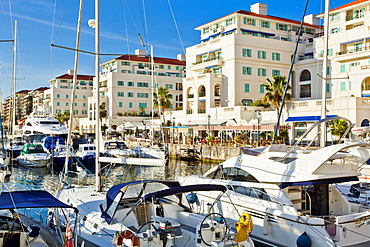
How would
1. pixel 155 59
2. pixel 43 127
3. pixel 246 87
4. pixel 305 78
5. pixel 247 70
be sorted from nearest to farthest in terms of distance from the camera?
pixel 43 127 < pixel 246 87 < pixel 247 70 < pixel 305 78 < pixel 155 59

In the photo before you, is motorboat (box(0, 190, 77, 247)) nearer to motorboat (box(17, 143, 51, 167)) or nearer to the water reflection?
the water reflection

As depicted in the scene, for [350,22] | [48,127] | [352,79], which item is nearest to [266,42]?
[350,22]

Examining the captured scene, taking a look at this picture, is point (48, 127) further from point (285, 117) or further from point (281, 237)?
point (281, 237)

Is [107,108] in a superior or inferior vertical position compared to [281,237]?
superior

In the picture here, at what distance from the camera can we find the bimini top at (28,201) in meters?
8.59

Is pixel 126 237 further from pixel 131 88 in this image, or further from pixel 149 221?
pixel 131 88

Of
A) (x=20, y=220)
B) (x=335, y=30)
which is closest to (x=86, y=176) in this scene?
(x=20, y=220)

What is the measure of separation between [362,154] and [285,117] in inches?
1120

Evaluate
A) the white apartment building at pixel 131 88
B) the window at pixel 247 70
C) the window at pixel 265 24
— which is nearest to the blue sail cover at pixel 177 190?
the window at pixel 247 70

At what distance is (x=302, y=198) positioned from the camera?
1241cm

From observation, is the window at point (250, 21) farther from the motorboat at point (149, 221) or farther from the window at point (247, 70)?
the motorboat at point (149, 221)

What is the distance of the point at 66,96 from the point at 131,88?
2784 cm

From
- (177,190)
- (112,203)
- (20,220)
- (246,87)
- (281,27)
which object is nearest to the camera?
(20,220)

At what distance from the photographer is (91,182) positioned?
2806cm
